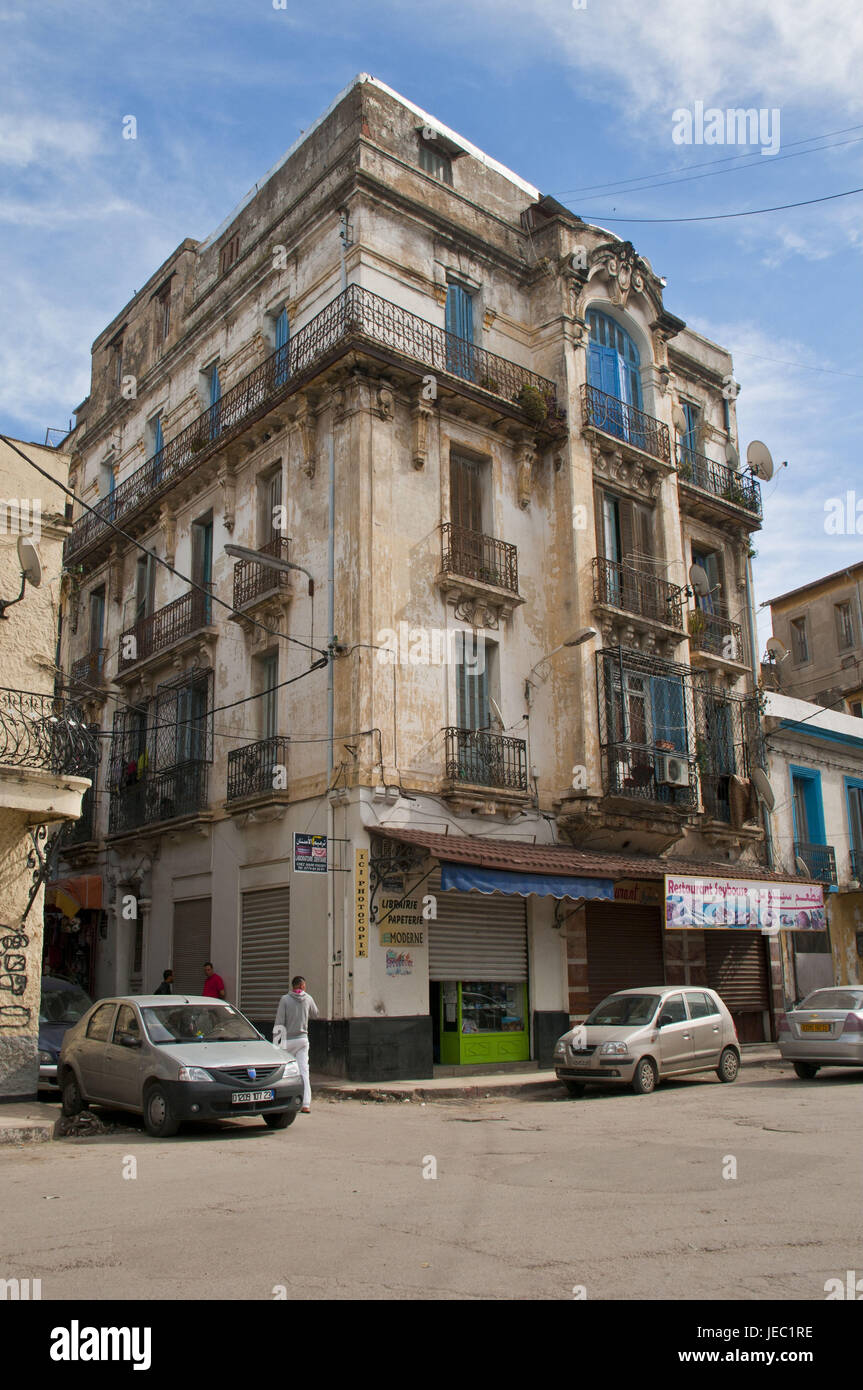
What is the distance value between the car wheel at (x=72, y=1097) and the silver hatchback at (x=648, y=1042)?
693 centimetres

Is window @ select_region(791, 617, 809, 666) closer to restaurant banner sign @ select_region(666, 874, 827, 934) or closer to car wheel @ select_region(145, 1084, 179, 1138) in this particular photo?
restaurant banner sign @ select_region(666, 874, 827, 934)

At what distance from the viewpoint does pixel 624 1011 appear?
55.8 feet

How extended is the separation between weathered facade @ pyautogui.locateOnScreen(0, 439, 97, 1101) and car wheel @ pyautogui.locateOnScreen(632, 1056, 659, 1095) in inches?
320

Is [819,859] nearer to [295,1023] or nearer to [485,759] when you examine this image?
[485,759]

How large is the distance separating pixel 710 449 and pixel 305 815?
16231 millimetres

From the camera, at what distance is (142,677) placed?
2603cm

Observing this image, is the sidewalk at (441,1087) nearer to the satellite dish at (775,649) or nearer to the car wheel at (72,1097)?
the car wheel at (72,1097)

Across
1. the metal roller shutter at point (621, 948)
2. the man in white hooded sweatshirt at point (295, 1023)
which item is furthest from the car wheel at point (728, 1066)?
the man in white hooded sweatshirt at point (295, 1023)

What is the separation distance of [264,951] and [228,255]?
52.9 feet

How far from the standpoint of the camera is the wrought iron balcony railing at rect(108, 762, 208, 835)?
2275 centimetres

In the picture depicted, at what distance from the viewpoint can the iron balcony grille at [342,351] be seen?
66.7ft

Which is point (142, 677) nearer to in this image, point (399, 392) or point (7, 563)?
point (399, 392)

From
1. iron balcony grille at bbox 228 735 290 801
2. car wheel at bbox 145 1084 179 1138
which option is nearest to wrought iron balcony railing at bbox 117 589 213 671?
iron balcony grille at bbox 228 735 290 801

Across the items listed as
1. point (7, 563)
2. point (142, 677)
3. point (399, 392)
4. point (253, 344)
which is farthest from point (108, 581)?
point (7, 563)
